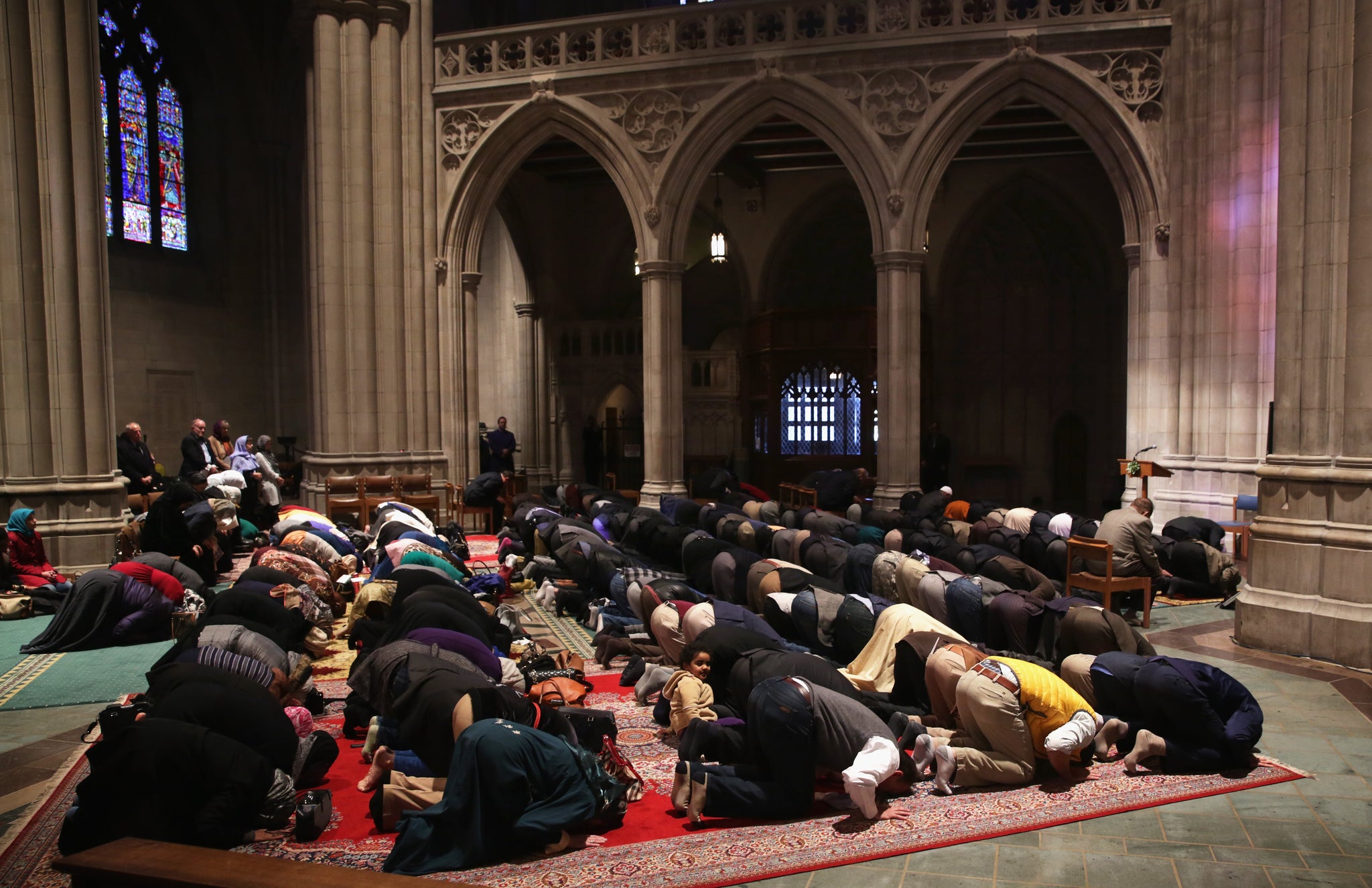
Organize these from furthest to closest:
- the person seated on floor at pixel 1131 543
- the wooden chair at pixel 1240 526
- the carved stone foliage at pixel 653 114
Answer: the carved stone foliage at pixel 653 114, the wooden chair at pixel 1240 526, the person seated on floor at pixel 1131 543

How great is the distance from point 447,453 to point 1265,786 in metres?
11.7

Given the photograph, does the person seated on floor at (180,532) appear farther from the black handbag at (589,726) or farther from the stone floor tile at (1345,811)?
the stone floor tile at (1345,811)

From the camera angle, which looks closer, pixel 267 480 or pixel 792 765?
pixel 792 765

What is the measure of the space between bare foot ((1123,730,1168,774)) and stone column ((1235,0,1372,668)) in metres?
2.71

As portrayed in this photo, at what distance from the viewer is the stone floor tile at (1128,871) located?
11.9 feet

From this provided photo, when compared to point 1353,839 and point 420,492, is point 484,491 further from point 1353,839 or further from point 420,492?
point 1353,839

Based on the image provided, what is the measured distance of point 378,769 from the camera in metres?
4.64

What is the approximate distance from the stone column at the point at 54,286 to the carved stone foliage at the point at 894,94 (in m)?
8.77

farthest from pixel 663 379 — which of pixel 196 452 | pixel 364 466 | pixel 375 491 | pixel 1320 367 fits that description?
pixel 1320 367

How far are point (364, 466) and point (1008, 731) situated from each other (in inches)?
423

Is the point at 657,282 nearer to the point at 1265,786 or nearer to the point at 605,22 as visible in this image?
the point at 605,22

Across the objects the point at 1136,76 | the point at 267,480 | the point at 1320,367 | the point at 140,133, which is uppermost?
the point at 140,133

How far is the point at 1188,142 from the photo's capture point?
11.5 m

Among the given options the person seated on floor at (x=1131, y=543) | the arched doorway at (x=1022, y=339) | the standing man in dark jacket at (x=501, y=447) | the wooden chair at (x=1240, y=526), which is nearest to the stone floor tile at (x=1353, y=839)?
the person seated on floor at (x=1131, y=543)
